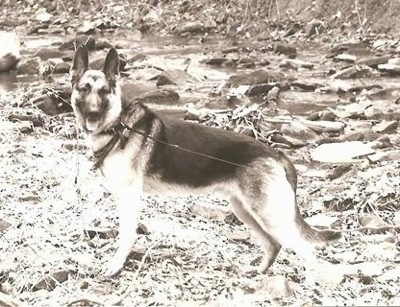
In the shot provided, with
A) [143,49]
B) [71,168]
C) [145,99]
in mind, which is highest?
[71,168]

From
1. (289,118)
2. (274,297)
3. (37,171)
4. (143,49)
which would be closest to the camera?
(274,297)

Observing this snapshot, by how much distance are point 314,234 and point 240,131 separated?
141 inches

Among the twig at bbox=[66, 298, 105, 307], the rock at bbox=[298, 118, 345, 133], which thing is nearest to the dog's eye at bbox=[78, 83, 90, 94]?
the twig at bbox=[66, 298, 105, 307]

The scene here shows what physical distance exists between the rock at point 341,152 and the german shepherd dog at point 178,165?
318 cm

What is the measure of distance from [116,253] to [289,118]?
5.12 meters

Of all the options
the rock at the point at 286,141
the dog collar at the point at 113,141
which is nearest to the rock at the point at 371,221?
the dog collar at the point at 113,141

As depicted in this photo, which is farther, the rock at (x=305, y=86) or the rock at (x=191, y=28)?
the rock at (x=191, y=28)

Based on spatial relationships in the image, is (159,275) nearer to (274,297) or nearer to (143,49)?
(274,297)

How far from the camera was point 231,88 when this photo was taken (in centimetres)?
1226

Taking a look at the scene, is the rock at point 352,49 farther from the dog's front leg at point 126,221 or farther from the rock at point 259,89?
the dog's front leg at point 126,221

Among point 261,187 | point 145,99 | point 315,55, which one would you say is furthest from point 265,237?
point 315,55

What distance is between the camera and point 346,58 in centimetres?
1433

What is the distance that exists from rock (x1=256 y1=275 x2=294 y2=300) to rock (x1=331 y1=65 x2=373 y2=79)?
8.93m

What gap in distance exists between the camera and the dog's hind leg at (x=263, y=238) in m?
4.88
